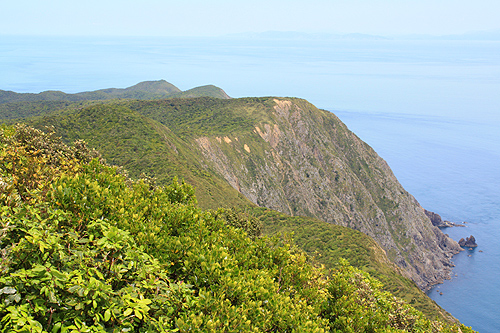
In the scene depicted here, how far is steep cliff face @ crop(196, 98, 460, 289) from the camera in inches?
4063

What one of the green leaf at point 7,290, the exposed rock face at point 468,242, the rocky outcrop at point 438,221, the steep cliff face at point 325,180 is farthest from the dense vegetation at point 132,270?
the rocky outcrop at point 438,221

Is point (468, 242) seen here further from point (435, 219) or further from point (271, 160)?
point (271, 160)

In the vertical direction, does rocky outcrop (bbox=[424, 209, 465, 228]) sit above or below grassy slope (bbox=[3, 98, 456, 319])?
below

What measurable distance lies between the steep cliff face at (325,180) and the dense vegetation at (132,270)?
77282mm

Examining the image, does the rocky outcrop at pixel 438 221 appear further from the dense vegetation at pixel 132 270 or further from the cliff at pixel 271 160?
the dense vegetation at pixel 132 270

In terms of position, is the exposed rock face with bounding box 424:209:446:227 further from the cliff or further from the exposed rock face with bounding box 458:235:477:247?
the cliff

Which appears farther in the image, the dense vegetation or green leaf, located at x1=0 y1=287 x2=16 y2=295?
the dense vegetation

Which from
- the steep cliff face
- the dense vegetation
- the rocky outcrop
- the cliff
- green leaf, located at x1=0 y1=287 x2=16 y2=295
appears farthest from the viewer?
the rocky outcrop

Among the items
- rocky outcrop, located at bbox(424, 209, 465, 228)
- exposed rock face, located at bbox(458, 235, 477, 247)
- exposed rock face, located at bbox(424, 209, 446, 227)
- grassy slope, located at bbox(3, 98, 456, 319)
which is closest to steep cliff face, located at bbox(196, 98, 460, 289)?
exposed rock face, located at bbox(458, 235, 477, 247)

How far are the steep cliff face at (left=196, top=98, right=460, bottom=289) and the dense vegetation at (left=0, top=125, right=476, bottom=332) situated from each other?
77.3 metres

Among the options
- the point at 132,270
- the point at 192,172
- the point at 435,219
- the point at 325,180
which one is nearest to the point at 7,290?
the point at 132,270

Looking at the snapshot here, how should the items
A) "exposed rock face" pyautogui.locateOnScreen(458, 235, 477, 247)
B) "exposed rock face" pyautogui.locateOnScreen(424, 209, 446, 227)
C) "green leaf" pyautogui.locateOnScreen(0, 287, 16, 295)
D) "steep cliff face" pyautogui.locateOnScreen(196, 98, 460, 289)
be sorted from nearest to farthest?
"green leaf" pyautogui.locateOnScreen(0, 287, 16, 295)
"steep cliff face" pyautogui.locateOnScreen(196, 98, 460, 289)
"exposed rock face" pyautogui.locateOnScreen(458, 235, 477, 247)
"exposed rock face" pyautogui.locateOnScreen(424, 209, 446, 227)

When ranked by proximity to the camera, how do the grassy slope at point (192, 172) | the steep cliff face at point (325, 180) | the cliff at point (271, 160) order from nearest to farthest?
the grassy slope at point (192, 172)
the cliff at point (271, 160)
the steep cliff face at point (325, 180)

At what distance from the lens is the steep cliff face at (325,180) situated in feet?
339
